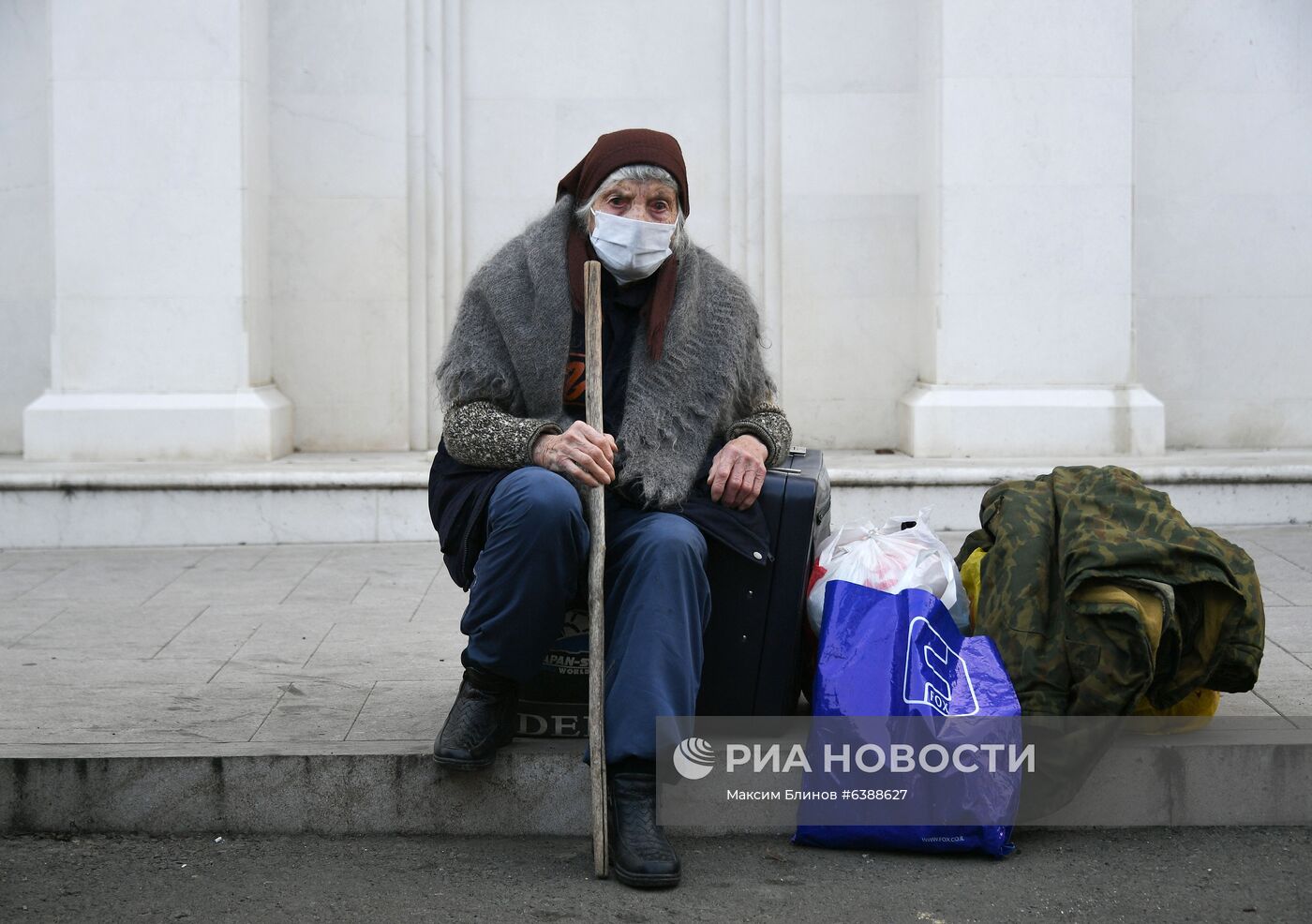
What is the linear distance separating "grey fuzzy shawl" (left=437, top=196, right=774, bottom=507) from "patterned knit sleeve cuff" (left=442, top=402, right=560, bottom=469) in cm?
6

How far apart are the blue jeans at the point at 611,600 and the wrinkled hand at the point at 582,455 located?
34 millimetres

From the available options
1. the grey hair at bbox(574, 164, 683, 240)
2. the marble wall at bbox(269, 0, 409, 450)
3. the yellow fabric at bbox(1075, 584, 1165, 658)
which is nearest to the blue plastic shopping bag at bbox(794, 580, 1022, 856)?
the yellow fabric at bbox(1075, 584, 1165, 658)

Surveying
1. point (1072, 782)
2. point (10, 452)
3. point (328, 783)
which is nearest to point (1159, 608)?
point (1072, 782)

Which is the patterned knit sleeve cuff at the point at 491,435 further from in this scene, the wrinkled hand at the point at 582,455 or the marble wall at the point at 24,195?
the marble wall at the point at 24,195

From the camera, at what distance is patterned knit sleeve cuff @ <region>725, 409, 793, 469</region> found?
11.3 feet

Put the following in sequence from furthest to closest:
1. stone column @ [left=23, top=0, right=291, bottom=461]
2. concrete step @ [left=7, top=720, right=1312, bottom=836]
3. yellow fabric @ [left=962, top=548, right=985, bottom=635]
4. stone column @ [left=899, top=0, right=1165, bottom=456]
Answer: stone column @ [left=899, top=0, right=1165, bottom=456] < stone column @ [left=23, top=0, right=291, bottom=461] < yellow fabric @ [left=962, top=548, right=985, bottom=635] < concrete step @ [left=7, top=720, right=1312, bottom=836]

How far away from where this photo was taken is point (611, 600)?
3219mm

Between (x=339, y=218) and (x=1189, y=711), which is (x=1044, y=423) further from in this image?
(x=1189, y=711)

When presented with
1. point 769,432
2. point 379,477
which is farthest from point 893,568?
point 379,477

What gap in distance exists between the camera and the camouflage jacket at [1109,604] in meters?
3.16

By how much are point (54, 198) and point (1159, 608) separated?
5.44 m

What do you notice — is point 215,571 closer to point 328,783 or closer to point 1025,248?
point 328,783

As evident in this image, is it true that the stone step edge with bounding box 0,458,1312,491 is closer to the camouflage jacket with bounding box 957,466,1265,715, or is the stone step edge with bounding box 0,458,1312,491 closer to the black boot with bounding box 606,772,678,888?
the camouflage jacket with bounding box 957,466,1265,715

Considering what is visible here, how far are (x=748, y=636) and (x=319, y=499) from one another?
3467 millimetres
